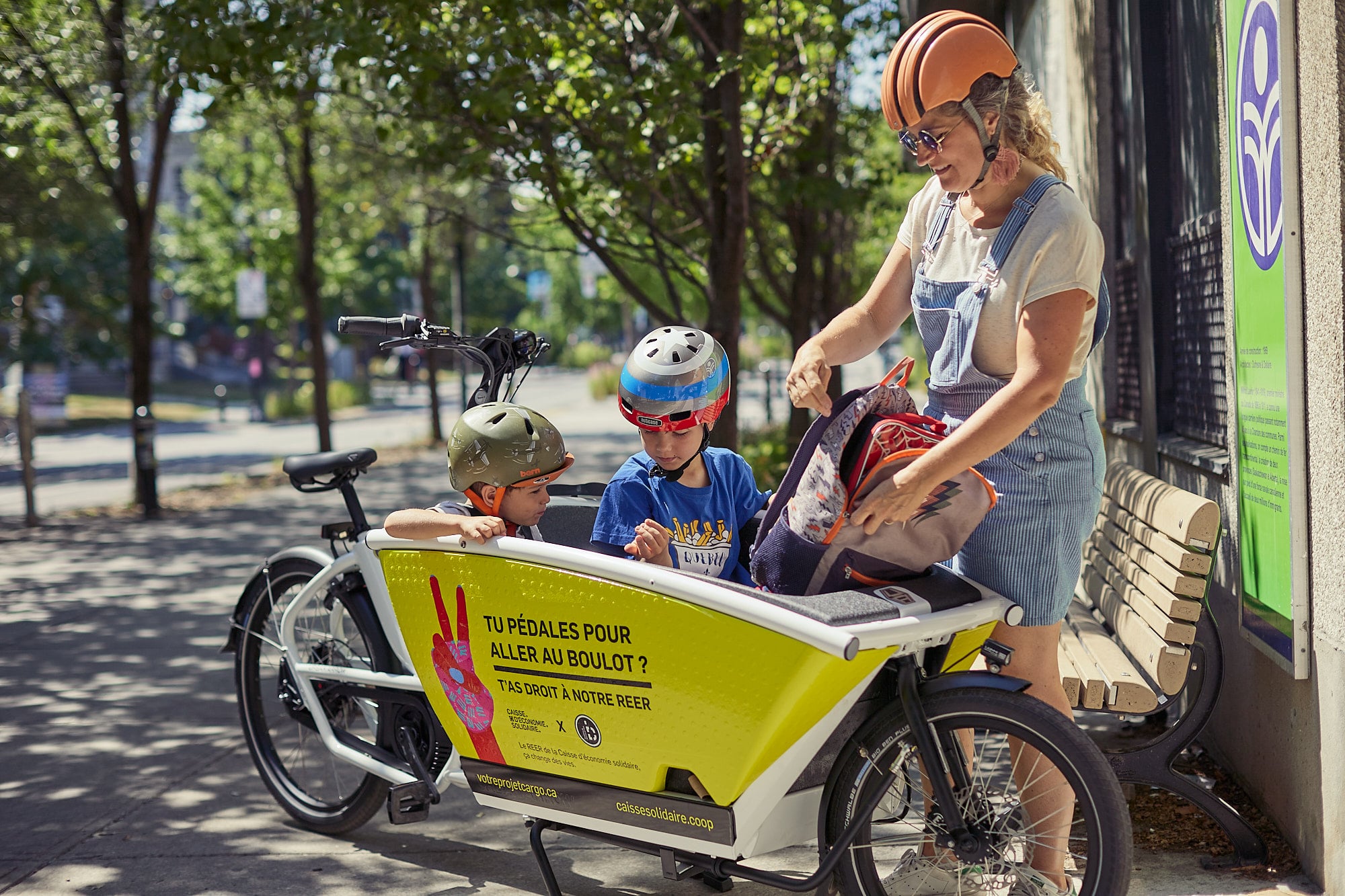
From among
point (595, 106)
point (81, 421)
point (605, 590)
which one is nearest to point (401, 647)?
point (605, 590)

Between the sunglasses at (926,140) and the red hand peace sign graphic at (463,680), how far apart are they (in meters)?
1.50

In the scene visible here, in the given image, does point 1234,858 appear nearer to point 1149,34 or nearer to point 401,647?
point 401,647

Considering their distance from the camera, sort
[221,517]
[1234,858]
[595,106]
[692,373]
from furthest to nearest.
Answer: [221,517] → [595,106] → [1234,858] → [692,373]

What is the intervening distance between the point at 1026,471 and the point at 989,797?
696 mm

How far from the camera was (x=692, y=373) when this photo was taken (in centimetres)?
305

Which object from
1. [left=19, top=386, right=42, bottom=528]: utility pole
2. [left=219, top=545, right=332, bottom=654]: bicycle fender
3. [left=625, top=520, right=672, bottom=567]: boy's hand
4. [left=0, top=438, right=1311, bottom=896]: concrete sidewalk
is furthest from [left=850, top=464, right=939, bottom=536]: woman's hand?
[left=19, top=386, right=42, bottom=528]: utility pole

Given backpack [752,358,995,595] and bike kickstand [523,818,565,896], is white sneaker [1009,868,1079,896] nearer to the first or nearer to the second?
backpack [752,358,995,595]

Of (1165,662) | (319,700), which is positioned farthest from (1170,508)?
(319,700)

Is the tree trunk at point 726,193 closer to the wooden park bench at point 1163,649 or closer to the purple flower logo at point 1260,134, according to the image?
the wooden park bench at point 1163,649

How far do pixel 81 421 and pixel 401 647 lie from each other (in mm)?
31119

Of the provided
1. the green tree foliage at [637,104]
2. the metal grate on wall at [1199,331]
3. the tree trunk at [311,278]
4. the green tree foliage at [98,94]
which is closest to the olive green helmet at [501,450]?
the metal grate on wall at [1199,331]

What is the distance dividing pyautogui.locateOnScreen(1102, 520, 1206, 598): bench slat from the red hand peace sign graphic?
5.74ft

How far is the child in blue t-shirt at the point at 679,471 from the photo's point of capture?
305 centimetres

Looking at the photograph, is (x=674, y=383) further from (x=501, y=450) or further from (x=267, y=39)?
(x=267, y=39)
